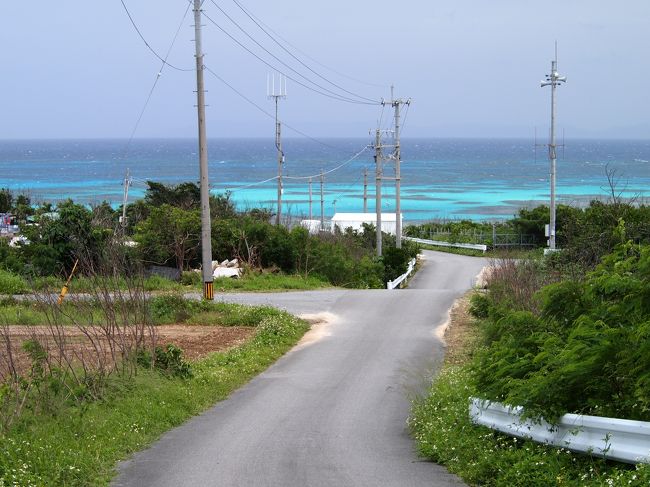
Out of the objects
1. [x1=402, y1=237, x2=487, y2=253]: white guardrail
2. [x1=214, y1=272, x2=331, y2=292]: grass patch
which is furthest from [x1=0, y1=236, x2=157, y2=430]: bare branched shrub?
[x1=402, y1=237, x2=487, y2=253]: white guardrail

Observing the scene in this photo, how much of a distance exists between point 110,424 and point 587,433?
5.61 m

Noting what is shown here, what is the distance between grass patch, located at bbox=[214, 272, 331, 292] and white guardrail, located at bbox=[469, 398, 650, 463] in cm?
2164

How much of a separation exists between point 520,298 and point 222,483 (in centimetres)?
808

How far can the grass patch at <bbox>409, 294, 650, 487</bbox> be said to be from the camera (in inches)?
272

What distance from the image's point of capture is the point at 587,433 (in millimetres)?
7176

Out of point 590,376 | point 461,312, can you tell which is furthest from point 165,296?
point 590,376

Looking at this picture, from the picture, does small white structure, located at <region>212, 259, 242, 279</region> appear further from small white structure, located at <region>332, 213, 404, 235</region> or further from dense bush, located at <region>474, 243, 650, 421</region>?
small white structure, located at <region>332, 213, 404, 235</region>

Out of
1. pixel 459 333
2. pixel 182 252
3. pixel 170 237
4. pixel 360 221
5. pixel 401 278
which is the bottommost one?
pixel 401 278

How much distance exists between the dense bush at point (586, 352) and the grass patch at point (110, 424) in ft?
13.2

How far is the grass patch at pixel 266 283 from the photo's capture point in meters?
29.8

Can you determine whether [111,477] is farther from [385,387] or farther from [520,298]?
[520,298]

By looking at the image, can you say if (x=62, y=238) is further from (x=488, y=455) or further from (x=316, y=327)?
(x=488, y=455)

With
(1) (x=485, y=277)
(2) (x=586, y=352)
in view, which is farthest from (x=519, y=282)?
(1) (x=485, y=277)

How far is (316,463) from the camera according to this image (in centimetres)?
897
